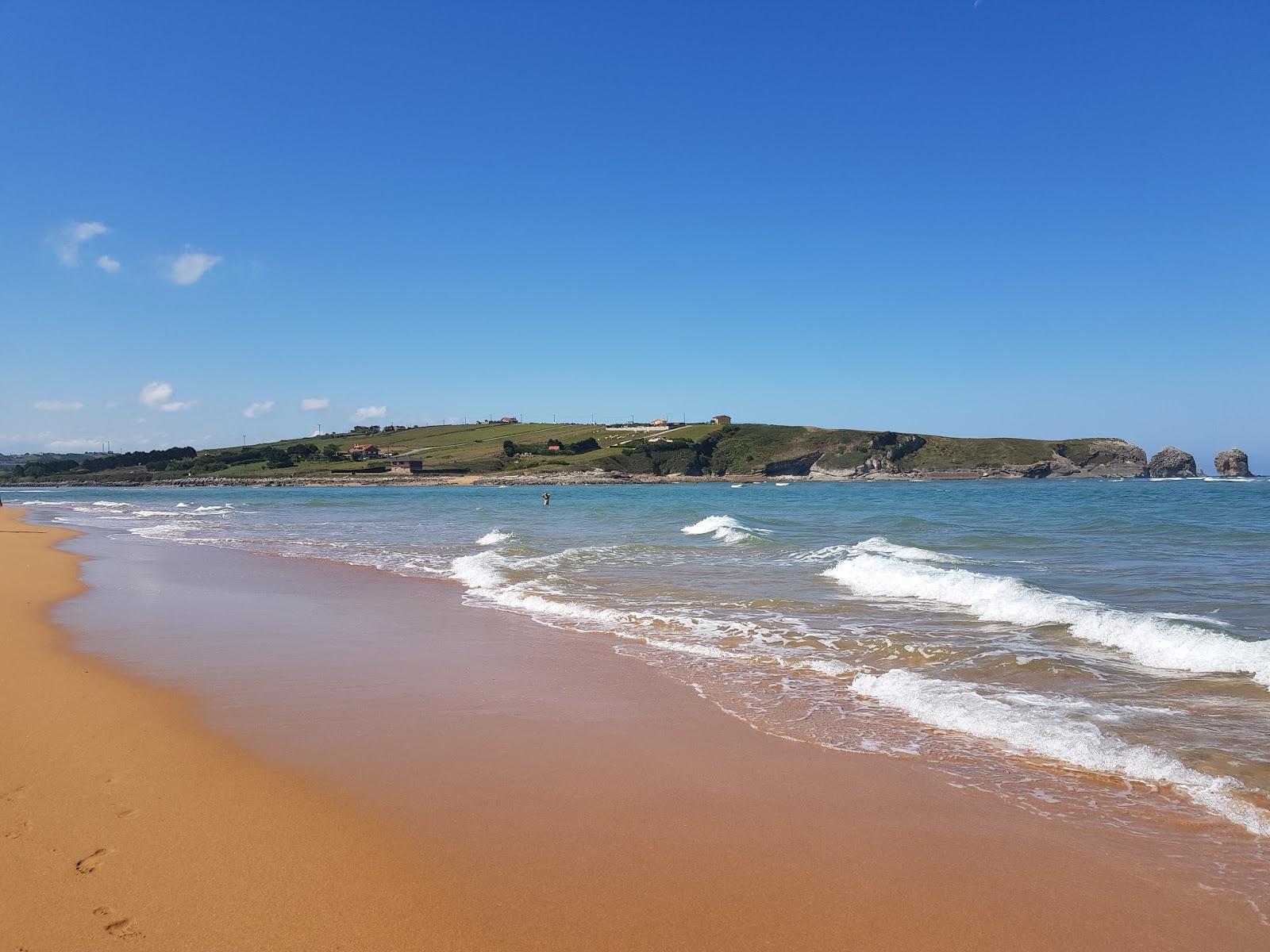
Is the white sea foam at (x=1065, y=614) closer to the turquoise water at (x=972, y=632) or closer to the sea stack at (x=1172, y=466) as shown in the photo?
the turquoise water at (x=972, y=632)

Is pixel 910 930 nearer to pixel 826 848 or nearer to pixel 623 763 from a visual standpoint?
pixel 826 848

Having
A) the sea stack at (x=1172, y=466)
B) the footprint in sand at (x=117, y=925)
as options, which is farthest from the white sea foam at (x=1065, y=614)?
the sea stack at (x=1172, y=466)

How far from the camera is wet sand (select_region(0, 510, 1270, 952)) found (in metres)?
3.55

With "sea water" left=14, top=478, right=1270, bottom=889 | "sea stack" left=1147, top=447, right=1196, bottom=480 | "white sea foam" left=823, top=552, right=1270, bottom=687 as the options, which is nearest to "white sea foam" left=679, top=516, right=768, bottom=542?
"sea water" left=14, top=478, right=1270, bottom=889

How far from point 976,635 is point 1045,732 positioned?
425 centimetres

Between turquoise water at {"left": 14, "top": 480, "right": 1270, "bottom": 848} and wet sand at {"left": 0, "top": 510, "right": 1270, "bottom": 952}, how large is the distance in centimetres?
81

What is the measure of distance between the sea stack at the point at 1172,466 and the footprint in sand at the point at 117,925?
149 meters

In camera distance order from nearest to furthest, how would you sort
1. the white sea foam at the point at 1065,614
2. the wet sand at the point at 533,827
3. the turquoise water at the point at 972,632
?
the wet sand at the point at 533,827
the turquoise water at the point at 972,632
the white sea foam at the point at 1065,614

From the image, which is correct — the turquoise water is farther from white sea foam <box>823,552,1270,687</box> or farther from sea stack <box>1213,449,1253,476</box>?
sea stack <box>1213,449,1253,476</box>

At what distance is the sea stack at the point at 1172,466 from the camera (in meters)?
127

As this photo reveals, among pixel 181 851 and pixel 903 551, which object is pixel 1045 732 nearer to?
pixel 181 851

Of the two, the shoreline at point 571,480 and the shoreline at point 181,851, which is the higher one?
the shoreline at point 181,851

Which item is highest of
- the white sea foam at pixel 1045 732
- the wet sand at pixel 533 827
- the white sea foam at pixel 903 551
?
the wet sand at pixel 533 827

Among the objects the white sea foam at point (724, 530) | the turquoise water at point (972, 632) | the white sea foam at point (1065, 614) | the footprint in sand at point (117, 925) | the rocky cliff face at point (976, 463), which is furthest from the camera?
the rocky cliff face at point (976, 463)
